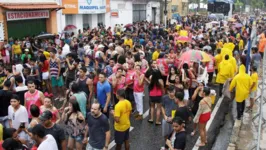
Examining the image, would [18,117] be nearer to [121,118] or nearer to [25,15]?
[121,118]

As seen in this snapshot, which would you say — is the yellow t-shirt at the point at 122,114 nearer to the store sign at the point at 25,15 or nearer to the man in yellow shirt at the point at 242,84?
the man in yellow shirt at the point at 242,84

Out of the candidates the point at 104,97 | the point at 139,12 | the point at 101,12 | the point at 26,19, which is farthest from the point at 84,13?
the point at 104,97

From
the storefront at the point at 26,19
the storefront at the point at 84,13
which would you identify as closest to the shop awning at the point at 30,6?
the storefront at the point at 26,19

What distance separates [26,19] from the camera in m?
19.6

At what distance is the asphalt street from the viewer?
7637 mm

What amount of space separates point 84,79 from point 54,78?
2.60 m

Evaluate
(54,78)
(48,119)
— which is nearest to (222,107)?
(54,78)

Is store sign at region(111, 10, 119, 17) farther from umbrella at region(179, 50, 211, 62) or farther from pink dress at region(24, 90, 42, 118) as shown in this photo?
pink dress at region(24, 90, 42, 118)

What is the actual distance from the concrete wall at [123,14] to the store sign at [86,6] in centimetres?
143

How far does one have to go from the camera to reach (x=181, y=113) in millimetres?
6199

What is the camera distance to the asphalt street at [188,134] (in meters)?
7.64

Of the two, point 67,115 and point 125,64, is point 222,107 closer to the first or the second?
point 125,64

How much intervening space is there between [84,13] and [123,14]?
259 inches

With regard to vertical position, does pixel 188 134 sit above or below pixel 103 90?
below
